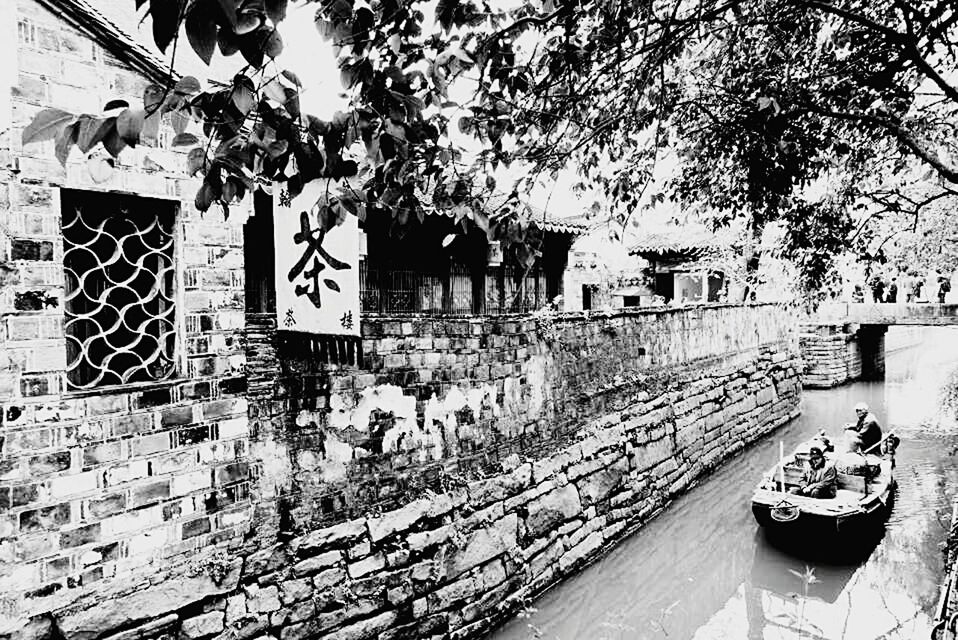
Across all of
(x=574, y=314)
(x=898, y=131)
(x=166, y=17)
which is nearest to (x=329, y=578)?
(x=166, y=17)

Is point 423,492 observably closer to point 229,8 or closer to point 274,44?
point 274,44

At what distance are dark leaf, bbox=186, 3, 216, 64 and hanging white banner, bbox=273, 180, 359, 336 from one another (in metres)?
3.23

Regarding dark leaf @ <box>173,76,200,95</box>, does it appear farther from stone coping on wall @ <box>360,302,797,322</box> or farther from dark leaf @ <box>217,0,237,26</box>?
stone coping on wall @ <box>360,302,797,322</box>

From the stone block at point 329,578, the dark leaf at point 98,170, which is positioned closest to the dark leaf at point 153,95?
the dark leaf at point 98,170

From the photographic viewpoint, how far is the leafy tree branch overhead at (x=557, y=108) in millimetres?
1654

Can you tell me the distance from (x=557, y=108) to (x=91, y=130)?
2836 millimetres

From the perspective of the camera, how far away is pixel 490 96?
9.70 ft

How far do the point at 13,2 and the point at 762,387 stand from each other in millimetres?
15445

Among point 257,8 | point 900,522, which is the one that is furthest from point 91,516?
point 900,522

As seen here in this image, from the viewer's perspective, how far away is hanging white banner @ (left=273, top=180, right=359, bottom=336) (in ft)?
14.9

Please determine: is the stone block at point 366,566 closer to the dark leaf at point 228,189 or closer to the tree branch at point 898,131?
the dark leaf at point 228,189

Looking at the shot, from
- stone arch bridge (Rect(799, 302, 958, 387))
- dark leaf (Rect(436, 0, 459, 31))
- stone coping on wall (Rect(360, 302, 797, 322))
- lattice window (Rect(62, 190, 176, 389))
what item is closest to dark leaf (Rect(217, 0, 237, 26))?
dark leaf (Rect(436, 0, 459, 31))

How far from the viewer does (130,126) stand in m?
1.44

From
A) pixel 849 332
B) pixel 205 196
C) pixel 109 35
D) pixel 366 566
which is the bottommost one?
pixel 366 566
